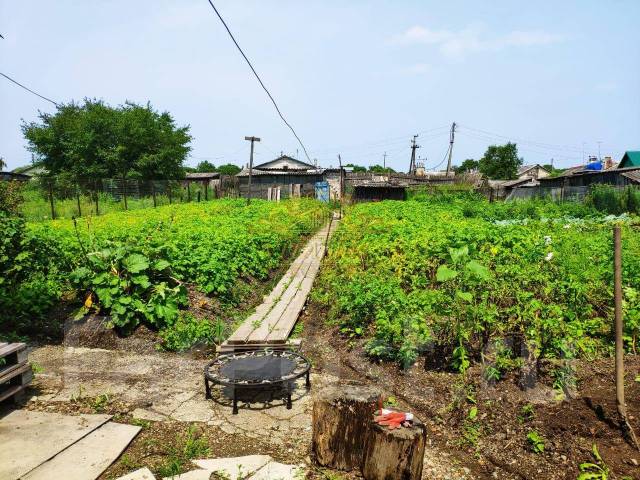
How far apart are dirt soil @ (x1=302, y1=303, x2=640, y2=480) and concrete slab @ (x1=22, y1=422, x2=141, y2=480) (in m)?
2.08

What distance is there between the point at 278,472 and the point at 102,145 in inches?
1425

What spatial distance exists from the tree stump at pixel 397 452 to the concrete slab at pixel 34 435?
84.5 inches

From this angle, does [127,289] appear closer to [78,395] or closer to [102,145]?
[78,395]

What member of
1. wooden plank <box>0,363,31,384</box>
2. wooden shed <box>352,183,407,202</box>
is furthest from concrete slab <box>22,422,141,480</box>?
wooden shed <box>352,183,407,202</box>

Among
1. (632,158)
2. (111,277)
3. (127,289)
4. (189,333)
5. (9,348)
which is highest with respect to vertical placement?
(632,158)

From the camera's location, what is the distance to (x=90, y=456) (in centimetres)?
309

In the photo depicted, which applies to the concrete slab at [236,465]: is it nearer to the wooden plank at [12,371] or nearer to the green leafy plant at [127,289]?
the wooden plank at [12,371]

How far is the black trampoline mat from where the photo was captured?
390cm

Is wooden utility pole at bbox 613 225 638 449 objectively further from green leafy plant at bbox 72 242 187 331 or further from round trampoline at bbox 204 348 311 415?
green leafy plant at bbox 72 242 187 331

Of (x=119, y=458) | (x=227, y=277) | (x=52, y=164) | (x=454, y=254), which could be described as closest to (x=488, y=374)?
(x=454, y=254)

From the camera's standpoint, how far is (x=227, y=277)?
6.85 m

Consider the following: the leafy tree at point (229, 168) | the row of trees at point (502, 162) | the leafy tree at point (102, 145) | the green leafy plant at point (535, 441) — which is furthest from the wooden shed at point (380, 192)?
the leafy tree at point (229, 168)

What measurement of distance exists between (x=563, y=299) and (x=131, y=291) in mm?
5167

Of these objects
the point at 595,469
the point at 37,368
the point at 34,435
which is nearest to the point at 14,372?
the point at 34,435
